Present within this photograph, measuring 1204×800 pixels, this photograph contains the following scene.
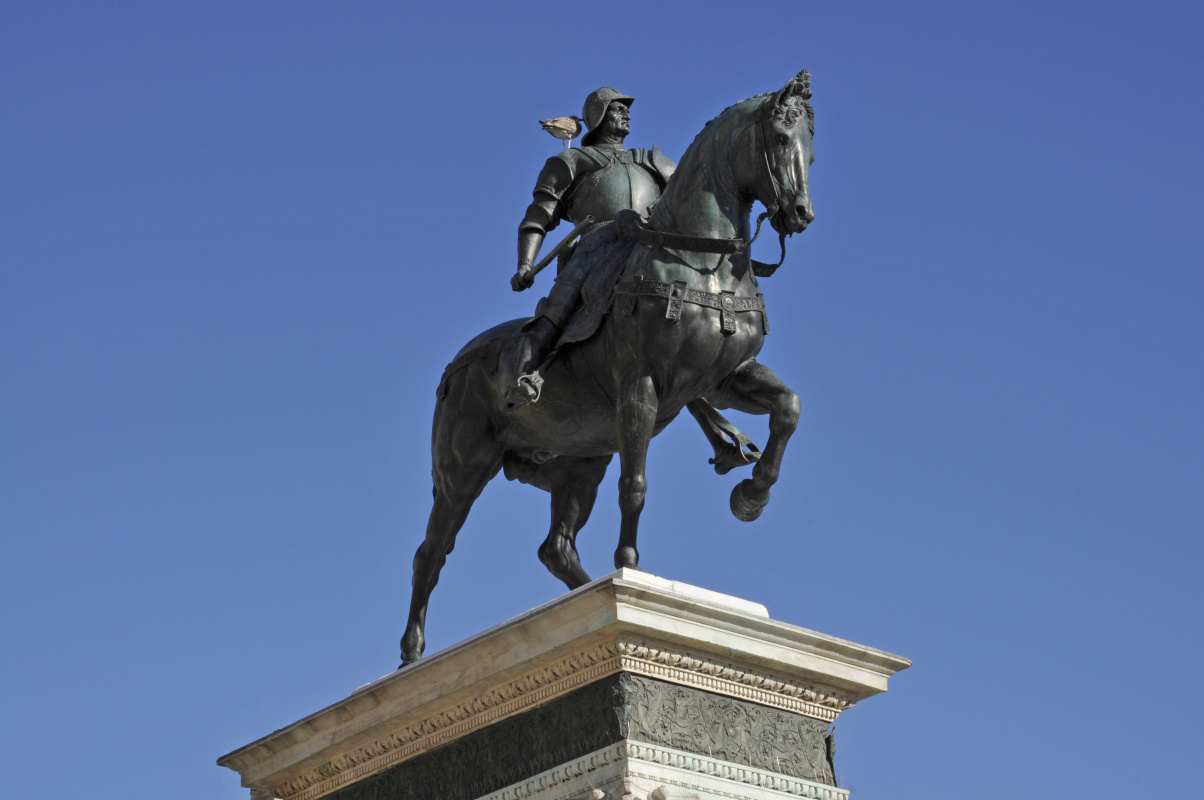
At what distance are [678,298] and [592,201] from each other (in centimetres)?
138

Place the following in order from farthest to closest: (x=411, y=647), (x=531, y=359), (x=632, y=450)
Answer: (x=411, y=647) < (x=531, y=359) < (x=632, y=450)

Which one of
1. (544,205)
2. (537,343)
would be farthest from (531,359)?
(544,205)

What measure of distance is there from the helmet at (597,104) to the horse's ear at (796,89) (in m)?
1.52

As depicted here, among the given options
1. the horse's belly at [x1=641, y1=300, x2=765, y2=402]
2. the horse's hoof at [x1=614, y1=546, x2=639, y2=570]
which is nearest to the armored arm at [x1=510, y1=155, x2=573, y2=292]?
the horse's belly at [x1=641, y1=300, x2=765, y2=402]

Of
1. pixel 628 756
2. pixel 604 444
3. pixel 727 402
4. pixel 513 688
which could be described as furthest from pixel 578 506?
pixel 628 756

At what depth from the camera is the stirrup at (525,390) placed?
9594 mm

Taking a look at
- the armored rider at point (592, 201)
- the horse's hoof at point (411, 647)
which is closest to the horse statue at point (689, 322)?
the armored rider at point (592, 201)

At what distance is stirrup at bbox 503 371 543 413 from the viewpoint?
9594 millimetres

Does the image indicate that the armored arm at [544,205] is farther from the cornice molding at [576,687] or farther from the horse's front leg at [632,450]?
the cornice molding at [576,687]

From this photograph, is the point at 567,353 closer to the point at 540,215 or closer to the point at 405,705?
the point at 540,215

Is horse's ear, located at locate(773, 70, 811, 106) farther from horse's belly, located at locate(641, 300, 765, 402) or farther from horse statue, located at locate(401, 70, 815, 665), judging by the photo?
horse's belly, located at locate(641, 300, 765, 402)

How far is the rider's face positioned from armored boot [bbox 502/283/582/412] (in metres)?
1.24

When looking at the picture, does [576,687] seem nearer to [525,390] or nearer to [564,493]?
[525,390]

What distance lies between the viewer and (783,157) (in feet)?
30.8
